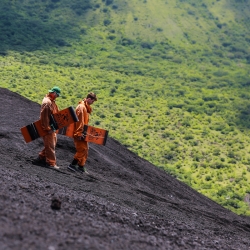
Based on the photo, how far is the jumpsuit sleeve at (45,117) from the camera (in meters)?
10.6

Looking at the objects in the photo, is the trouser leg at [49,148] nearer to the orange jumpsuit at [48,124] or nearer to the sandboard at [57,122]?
the orange jumpsuit at [48,124]

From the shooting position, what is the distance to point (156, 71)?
70.4 metres

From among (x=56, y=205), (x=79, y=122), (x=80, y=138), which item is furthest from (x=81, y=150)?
(x=56, y=205)

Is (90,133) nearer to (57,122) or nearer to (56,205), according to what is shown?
(57,122)

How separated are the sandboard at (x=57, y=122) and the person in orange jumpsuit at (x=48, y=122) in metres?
0.09

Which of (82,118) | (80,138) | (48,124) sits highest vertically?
(82,118)

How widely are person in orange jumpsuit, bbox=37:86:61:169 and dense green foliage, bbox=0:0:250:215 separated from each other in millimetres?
21733

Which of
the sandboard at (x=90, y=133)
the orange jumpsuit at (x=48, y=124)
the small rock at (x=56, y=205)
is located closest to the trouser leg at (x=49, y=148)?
the orange jumpsuit at (x=48, y=124)

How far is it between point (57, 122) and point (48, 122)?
0.57 ft

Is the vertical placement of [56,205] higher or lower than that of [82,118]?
lower

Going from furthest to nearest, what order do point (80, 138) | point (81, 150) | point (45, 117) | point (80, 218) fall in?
point (81, 150) → point (80, 138) → point (45, 117) → point (80, 218)

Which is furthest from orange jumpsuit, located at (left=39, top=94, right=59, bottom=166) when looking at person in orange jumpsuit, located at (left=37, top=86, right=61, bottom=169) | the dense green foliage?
the dense green foliage

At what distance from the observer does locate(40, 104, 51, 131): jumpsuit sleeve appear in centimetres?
1055

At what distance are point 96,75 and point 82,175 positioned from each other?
54018 millimetres
